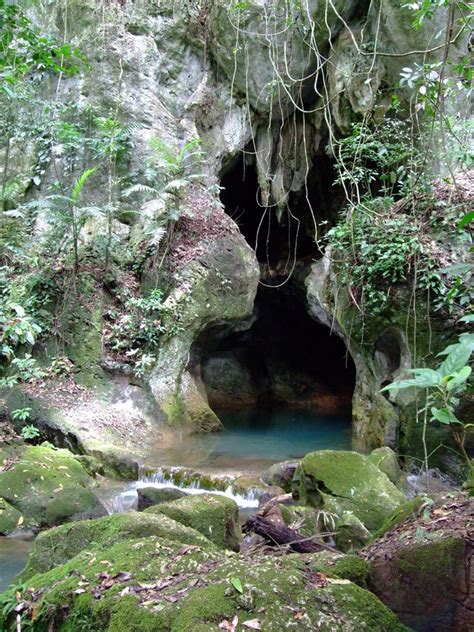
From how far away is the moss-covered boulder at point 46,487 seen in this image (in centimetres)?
578

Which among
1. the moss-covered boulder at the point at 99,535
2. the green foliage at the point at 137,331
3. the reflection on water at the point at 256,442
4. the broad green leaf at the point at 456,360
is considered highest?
the broad green leaf at the point at 456,360

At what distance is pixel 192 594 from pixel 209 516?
6.47ft

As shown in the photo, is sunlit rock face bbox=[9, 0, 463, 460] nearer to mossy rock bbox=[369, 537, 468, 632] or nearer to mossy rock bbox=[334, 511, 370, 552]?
mossy rock bbox=[334, 511, 370, 552]

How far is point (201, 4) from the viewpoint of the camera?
494 inches

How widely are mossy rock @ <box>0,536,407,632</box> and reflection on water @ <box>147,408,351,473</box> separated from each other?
495 cm

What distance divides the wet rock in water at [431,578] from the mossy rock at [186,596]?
374 millimetres

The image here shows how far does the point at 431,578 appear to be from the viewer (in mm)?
2752

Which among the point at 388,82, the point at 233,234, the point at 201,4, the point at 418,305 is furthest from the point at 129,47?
the point at 418,305

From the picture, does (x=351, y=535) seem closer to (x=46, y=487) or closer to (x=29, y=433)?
(x=46, y=487)

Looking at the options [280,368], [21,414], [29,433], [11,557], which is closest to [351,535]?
[11,557]

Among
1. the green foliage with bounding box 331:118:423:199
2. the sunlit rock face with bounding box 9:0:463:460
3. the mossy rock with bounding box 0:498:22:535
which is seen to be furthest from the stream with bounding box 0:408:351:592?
→ the green foliage with bounding box 331:118:423:199

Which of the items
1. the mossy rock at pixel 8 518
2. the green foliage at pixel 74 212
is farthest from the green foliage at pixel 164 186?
the mossy rock at pixel 8 518

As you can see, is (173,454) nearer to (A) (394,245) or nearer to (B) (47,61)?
(A) (394,245)

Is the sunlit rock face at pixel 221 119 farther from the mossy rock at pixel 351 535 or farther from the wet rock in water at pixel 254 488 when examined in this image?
the mossy rock at pixel 351 535
